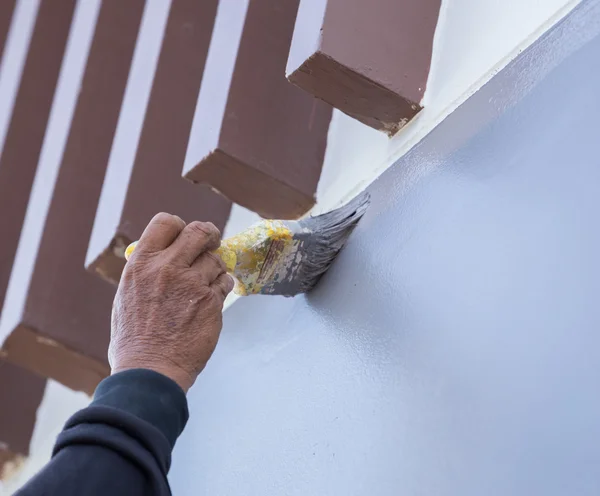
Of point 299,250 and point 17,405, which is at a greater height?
point 299,250

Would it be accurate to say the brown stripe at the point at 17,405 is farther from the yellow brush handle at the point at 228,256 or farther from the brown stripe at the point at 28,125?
the yellow brush handle at the point at 228,256

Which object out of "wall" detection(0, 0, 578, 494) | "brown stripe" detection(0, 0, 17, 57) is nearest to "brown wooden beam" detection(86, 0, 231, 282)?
"wall" detection(0, 0, 578, 494)

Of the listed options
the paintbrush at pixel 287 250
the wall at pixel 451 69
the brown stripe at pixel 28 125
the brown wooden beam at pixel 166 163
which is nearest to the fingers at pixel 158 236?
the paintbrush at pixel 287 250

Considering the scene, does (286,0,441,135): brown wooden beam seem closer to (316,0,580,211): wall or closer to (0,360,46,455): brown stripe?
(316,0,580,211): wall

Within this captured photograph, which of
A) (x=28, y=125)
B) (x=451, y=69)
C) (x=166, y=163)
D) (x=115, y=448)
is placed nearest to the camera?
(x=115, y=448)

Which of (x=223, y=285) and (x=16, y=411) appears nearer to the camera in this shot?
(x=223, y=285)

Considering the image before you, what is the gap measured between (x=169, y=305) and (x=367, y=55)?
382 mm

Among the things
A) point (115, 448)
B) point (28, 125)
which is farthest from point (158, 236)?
point (28, 125)

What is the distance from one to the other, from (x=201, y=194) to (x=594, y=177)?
881 millimetres

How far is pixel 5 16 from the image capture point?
2359 mm

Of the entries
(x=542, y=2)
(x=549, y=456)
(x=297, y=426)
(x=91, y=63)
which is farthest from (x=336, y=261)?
(x=91, y=63)

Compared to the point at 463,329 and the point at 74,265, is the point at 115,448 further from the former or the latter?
the point at 74,265

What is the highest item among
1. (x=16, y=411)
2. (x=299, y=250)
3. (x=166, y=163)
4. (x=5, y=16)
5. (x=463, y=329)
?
(x=463, y=329)

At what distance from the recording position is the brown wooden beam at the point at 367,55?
4.02 feet
